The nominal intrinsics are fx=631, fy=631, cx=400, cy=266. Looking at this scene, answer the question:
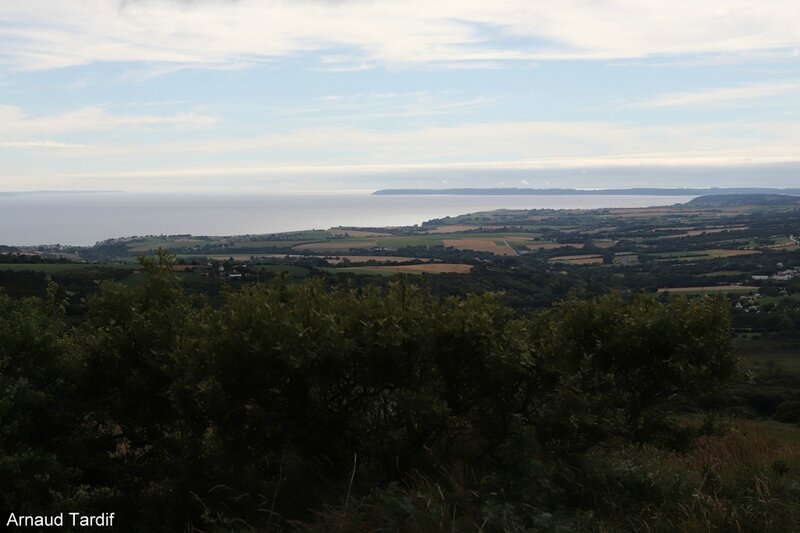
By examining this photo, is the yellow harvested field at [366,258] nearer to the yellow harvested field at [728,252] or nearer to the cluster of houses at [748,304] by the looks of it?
the cluster of houses at [748,304]

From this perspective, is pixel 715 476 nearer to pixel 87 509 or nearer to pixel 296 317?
pixel 296 317

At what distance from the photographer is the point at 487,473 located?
6.21 m

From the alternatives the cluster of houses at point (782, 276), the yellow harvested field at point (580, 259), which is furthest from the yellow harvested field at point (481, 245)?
the cluster of houses at point (782, 276)

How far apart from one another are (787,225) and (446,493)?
115 metres

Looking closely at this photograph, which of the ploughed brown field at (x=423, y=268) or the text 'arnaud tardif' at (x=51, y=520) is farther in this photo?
the ploughed brown field at (x=423, y=268)

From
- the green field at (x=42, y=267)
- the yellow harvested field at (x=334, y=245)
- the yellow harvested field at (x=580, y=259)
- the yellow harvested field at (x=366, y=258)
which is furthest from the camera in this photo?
the yellow harvested field at (x=334, y=245)

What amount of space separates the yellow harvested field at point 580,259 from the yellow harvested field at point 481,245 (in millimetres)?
6825

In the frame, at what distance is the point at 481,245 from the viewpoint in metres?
87.5

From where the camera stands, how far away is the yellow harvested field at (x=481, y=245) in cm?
8325

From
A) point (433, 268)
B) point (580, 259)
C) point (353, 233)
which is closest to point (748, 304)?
point (433, 268)

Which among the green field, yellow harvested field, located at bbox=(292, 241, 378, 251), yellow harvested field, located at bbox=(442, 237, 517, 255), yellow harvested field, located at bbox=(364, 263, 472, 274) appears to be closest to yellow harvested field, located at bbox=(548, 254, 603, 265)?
yellow harvested field, located at bbox=(442, 237, 517, 255)

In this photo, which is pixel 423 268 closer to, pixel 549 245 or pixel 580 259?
pixel 580 259

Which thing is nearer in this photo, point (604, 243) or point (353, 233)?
point (604, 243)

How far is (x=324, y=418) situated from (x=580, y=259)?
245 feet
